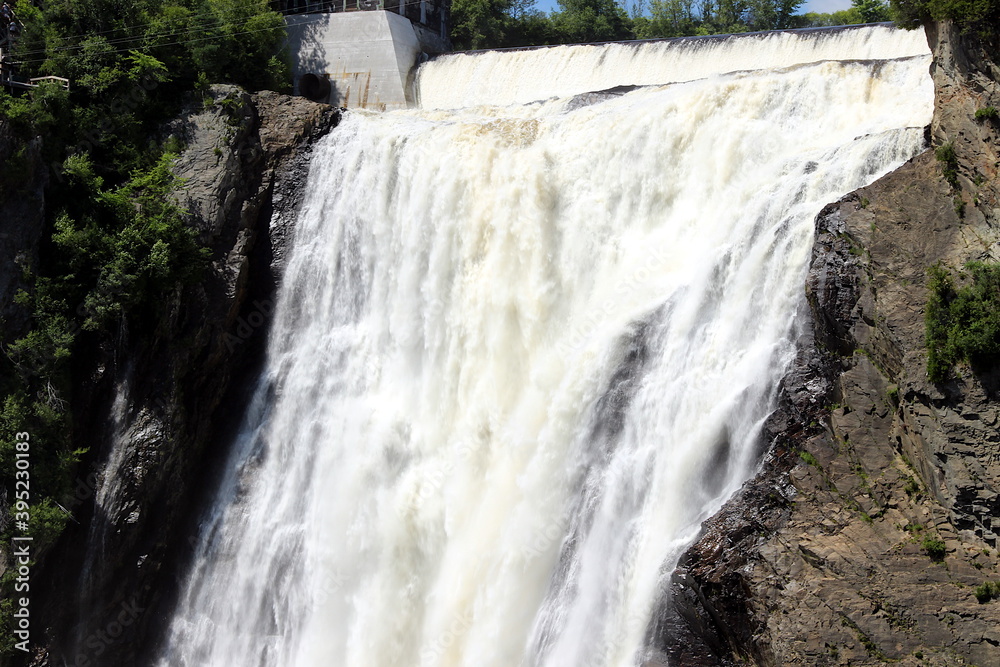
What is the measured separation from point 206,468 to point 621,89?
14453 millimetres

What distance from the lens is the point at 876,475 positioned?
44.3 ft

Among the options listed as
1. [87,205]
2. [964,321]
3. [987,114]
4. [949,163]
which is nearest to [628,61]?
[949,163]

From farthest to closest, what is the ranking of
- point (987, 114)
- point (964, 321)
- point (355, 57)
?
1. point (355, 57)
2. point (987, 114)
3. point (964, 321)

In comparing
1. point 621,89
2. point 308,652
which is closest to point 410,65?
point 621,89

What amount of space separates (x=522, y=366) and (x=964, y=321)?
8.66 m

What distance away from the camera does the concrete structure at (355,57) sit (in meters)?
33.1

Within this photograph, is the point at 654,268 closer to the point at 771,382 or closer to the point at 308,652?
the point at 771,382

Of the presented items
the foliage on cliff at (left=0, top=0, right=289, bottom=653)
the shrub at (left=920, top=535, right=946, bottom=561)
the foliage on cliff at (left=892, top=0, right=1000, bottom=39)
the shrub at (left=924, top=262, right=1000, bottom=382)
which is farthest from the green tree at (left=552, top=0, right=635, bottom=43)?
the shrub at (left=920, top=535, right=946, bottom=561)

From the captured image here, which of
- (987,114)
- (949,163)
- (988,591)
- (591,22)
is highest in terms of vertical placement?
(591,22)

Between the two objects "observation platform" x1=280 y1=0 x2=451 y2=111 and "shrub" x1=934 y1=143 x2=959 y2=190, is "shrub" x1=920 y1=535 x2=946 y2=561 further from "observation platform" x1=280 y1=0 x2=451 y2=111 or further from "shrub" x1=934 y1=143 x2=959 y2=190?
"observation platform" x1=280 y1=0 x2=451 y2=111

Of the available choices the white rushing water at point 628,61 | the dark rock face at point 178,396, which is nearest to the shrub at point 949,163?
the white rushing water at point 628,61

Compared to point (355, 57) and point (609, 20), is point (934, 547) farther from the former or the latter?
point (609, 20)

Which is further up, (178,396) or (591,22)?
(591,22)

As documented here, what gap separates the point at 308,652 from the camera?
60.9 ft
